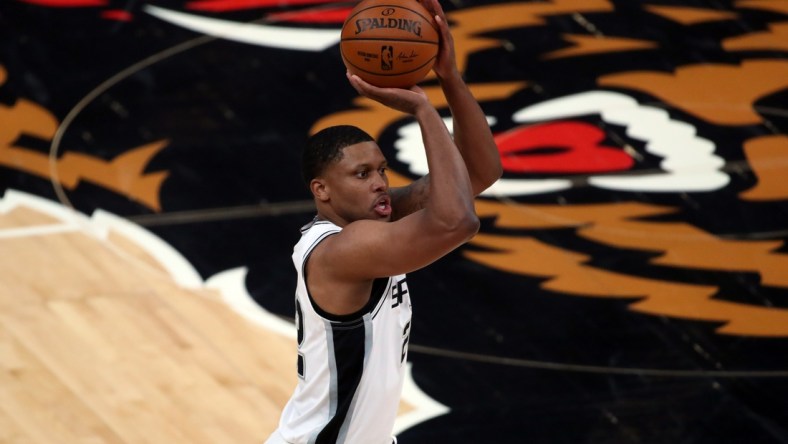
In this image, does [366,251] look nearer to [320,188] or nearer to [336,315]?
[336,315]

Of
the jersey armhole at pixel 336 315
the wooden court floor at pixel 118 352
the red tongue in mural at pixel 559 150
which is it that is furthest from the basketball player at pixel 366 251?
the red tongue in mural at pixel 559 150

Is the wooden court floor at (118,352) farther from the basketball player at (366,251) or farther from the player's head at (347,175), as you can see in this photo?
the player's head at (347,175)

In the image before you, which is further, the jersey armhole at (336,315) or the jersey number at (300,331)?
the jersey number at (300,331)

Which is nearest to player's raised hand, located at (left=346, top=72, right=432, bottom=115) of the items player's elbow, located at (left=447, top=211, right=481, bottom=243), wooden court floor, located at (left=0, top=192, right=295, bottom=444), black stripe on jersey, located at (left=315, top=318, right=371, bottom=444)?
player's elbow, located at (left=447, top=211, right=481, bottom=243)

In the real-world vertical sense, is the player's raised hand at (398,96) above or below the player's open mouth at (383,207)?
above

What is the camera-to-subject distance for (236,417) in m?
6.85

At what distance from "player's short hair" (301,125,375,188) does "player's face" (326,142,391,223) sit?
0.02m

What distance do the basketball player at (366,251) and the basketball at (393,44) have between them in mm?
73

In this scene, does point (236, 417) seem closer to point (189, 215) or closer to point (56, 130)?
point (189, 215)

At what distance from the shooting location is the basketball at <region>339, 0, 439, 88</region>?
4.48 m

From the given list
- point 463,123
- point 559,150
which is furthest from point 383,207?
point 559,150

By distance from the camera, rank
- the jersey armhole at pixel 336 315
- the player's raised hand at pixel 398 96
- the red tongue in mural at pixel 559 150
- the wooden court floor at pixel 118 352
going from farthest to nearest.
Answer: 1. the red tongue in mural at pixel 559 150
2. the wooden court floor at pixel 118 352
3. the jersey armhole at pixel 336 315
4. the player's raised hand at pixel 398 96

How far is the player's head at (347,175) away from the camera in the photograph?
14.6 ft

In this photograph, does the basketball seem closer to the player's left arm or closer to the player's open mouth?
the player's left arm
